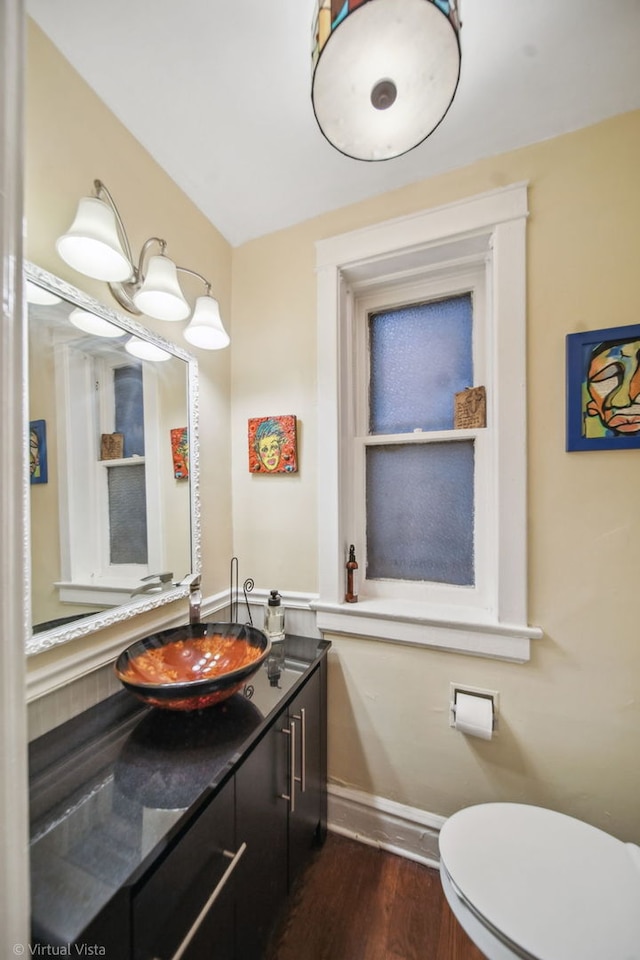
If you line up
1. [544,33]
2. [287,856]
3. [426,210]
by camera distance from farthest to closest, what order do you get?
1. [426,210]
2. [287,856]
3. [544,33]

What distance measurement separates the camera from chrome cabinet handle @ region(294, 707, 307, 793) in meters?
1.10

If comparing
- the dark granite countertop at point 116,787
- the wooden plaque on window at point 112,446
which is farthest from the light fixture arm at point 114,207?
the dark granite countertop at point 116,787

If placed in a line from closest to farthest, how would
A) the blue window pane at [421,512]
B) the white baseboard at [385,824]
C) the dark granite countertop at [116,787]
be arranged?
the dark granite countertop at [116,787] → the white baseboard at [385,824] → the blue window pane at [421,512]

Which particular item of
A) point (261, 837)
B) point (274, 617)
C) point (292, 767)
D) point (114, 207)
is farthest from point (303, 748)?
point (114, 207)

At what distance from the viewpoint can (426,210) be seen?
124 centimetres

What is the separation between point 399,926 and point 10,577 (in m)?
1.56

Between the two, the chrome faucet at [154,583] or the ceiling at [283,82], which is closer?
the ceiling at [283,82]

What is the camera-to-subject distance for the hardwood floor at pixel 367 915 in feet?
3.27

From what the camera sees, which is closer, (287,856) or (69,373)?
(69,373)

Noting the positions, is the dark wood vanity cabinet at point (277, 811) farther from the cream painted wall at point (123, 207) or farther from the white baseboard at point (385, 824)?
the cream painted wall at point (123, 207)

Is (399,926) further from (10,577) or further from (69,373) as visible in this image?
(69,373)

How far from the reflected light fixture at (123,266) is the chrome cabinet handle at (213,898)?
1.40 metres

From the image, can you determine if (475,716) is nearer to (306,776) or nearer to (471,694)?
(471,694)

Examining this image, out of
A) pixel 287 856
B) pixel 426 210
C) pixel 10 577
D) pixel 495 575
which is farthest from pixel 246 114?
pixel 287 856
